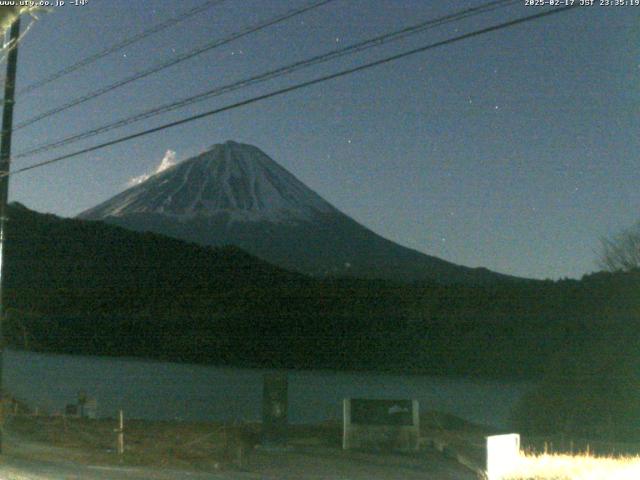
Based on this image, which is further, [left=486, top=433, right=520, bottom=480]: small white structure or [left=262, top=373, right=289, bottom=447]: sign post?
[left=262, top=373, right=289, bottom=447]: sign post

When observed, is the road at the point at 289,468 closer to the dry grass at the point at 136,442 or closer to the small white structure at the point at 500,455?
the dry grass at the point at 136,442

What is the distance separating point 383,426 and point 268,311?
3690 cm

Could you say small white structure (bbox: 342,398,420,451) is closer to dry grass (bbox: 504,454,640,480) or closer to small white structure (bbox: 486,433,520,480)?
dry grass (bbox: 504,454,640,480)

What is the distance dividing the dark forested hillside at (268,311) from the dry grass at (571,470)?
14.9m

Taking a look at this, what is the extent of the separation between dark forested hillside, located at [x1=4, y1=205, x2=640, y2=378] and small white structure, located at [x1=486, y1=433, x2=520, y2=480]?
51.6 ft

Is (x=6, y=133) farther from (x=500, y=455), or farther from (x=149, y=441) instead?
(x=500, y=455)

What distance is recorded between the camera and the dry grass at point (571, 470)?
39.8 feet

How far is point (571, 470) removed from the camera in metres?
12.6

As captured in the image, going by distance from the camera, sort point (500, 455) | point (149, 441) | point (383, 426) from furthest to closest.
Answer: point (149, 441) → point (383, 426) → point (500, 455)

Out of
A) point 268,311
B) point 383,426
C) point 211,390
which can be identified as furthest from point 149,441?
point 268,311

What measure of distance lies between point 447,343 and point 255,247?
5813 cm

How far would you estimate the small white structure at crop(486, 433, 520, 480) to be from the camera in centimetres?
1254

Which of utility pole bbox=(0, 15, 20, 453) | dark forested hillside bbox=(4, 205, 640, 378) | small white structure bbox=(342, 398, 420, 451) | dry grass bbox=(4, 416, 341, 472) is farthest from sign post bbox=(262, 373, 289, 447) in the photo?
dark forested hillside bbox=(4, 205, 640, 378)

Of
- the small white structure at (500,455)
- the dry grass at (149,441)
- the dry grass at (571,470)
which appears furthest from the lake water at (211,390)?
the small white structure at (500,455)
